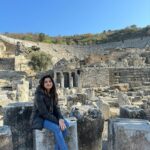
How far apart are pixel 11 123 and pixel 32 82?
87.4ft

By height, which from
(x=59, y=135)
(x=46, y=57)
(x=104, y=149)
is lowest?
(x=104, y=149)

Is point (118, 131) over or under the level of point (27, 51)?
under

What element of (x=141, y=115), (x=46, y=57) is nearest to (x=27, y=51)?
(x=46, y=57)

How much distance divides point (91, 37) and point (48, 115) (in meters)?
81.9

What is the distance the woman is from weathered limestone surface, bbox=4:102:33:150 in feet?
2.51

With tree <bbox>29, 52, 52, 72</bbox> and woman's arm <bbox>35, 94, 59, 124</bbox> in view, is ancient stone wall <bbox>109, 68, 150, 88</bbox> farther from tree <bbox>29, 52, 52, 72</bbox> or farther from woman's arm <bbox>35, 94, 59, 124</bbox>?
woman's arm <bbox>35, 94, 59, 124</bbox>

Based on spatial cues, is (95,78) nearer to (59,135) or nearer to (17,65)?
(17,65)

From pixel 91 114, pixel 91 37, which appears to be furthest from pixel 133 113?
pixel 91 37

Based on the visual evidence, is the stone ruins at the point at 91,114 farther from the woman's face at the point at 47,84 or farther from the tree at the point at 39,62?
the tree at the point at 39,62

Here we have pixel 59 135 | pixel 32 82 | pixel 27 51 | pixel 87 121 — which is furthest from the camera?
pixel 27 51

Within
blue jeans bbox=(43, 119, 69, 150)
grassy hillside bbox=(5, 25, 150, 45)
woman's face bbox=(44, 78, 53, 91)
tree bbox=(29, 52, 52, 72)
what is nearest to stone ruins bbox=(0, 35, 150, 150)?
blue jeans bbox=(43, 119, 69, 150)

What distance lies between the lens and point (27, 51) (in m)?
61.1

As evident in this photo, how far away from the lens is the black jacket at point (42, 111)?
462 cm

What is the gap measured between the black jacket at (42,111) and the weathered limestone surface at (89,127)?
68 cm
